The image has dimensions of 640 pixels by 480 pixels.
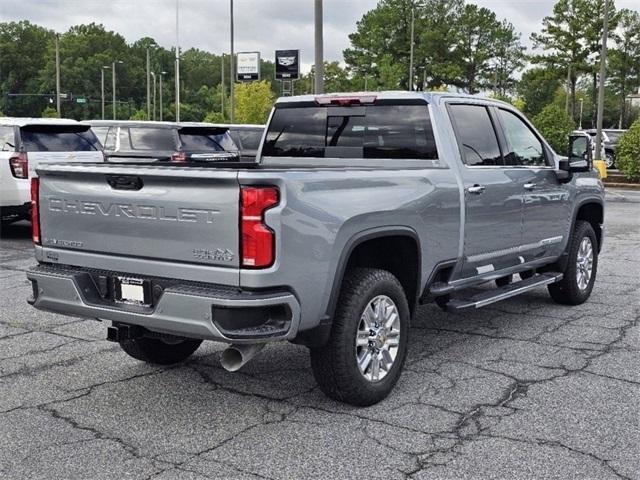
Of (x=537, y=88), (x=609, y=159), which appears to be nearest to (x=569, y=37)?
(x=537, y=88)

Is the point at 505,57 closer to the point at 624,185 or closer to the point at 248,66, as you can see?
the point at 248,66

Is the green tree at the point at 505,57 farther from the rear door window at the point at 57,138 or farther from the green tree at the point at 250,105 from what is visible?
the rear door window at the point at 57,138

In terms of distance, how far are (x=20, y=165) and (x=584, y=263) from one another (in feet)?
25.7

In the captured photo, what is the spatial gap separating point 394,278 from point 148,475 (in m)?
1.94

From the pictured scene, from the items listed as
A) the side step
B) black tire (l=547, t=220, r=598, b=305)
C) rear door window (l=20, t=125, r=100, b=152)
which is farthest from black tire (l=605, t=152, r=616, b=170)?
Result: the side step

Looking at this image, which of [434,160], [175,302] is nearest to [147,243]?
[175,302]

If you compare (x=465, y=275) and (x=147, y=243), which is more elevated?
(x=147, y=243)

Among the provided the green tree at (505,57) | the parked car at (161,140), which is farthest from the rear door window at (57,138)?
the green tree at (505,57)

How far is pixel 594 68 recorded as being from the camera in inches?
2613

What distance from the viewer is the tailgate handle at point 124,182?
4340 mm

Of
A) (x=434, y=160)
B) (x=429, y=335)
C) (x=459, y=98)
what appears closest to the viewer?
(x=434, y=160)

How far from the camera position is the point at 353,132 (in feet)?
19.6

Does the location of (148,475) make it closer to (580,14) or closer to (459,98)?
(459,98)

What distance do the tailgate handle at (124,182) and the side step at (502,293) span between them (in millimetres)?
2415
